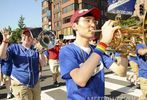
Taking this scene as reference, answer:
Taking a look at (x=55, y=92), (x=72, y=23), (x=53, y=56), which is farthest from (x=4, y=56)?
(x=53, y=56)

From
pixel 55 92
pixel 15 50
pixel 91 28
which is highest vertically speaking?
pixel 91 28

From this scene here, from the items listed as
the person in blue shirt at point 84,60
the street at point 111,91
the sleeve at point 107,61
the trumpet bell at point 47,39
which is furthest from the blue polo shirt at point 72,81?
the street at point 111,91

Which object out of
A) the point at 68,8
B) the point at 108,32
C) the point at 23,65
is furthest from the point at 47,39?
the point at 68,8

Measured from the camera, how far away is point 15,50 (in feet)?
18.5

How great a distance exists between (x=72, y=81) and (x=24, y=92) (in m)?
2.58

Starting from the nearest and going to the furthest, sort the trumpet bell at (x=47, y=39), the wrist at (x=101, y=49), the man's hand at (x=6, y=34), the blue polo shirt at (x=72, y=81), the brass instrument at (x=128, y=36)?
the wrist at (x=101, y=49)
the blue polo shirt at (x=72, y=81)
the brass instrument at (x=128, y=36)
the man's hand at (x=6, y=34)
the trumpet bell at (x=47, y=39)

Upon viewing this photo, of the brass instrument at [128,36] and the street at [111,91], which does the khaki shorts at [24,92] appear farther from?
the street at [111,91]

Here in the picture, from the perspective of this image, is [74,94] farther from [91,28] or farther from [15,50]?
[15,50]

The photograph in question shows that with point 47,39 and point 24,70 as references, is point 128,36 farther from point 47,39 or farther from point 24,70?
point 47,39

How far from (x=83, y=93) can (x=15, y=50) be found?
282cm

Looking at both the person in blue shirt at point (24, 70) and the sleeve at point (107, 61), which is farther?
the person in blue shirt at point (24, 70)

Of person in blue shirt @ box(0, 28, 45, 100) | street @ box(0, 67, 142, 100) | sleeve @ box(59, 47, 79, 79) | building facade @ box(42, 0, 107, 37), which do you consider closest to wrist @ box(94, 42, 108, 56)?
sleeve @ box(59, 47, 79, 79)

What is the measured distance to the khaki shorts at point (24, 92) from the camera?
5562 millimetres

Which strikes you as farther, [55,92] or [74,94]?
[55,92]
